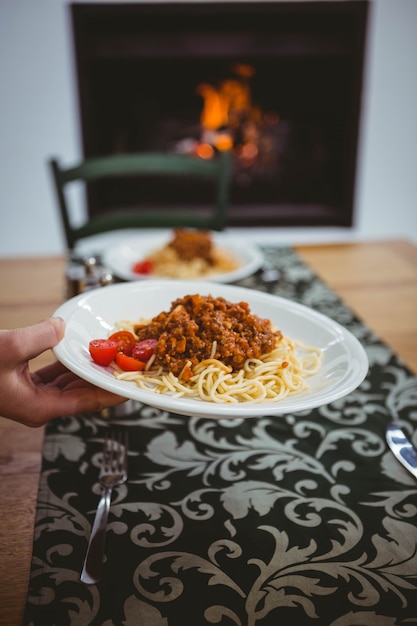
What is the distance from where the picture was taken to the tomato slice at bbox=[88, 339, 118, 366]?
1027mm

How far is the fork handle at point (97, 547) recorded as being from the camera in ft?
2.57

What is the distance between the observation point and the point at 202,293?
1322mm

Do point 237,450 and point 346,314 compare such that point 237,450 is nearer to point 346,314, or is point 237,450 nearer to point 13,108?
point 346,314

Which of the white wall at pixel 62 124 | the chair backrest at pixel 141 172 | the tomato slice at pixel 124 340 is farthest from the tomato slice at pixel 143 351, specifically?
the white wall at pixel 62 124

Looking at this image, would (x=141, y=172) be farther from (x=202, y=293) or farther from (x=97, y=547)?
(x=97, y=547)

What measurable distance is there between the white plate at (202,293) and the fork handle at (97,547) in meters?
0.19

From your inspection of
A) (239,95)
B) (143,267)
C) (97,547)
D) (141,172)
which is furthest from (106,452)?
(239,95)

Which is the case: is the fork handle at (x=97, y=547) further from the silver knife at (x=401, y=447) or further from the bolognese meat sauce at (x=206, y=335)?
the silver knife at (x=401, y=447)

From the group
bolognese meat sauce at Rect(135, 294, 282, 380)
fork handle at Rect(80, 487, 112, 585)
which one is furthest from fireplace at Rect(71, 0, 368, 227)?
fork handle at Rect(80, 487, 112, 585)

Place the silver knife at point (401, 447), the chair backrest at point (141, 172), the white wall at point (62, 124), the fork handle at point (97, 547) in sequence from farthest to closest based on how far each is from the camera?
the white wall at point (62, 124) → the chair backrest at point (141, 172) → the silver knife at point (401, 447) → the fork handle at point (97, 547)

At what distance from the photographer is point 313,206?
4383 millimetres

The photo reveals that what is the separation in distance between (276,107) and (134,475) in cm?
393

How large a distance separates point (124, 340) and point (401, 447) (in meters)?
0.53

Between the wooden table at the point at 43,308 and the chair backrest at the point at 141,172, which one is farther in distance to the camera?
the chair backrest at the point at 141,172
